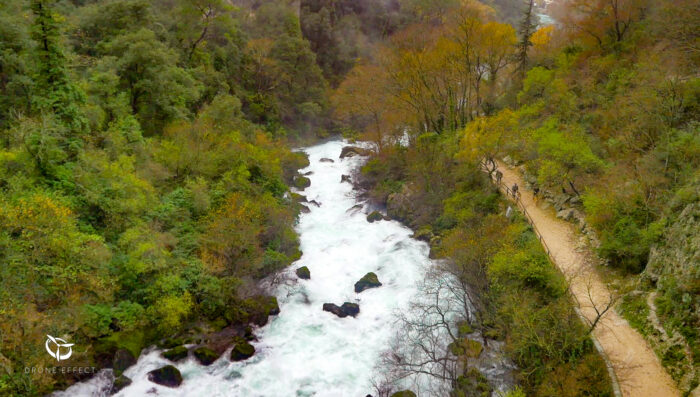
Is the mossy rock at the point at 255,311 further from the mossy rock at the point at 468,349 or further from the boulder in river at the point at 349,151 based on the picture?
the boulder in river at the point at 349,151

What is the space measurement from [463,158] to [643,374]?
18986mm

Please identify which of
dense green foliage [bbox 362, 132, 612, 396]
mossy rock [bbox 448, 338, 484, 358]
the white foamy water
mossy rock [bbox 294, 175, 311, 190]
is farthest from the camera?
mossy rock [bbox 294, 175, 311, 190]

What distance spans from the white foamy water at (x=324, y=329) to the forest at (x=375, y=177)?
56.7 inches

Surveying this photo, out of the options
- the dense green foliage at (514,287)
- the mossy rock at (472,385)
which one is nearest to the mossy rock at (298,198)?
the dense green foliage at (514,287)

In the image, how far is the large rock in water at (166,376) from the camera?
18.6 m

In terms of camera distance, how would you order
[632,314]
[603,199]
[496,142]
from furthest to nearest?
1. [496,142]
2. [603,199]
3. [632,314]

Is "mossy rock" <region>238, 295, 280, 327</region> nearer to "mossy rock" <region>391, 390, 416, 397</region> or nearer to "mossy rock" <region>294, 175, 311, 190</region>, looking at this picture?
"mossy rock" <region>391, 390, 416, 397</region>

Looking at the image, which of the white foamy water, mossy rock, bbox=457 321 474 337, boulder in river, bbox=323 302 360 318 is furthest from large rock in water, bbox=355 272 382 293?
mossy rock, bbox=457 321 474 337

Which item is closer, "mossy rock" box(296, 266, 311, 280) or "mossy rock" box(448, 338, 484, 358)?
"mossy rock" box(448, 338, 484, 358)

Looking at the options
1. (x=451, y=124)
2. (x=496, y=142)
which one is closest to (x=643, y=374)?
(x=496, y=142)

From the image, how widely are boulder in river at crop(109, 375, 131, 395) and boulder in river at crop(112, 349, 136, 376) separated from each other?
303 mm

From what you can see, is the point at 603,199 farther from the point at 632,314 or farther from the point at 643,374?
the point at 643,374

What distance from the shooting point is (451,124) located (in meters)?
38.9

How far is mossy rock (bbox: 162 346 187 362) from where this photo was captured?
64.8 ft
